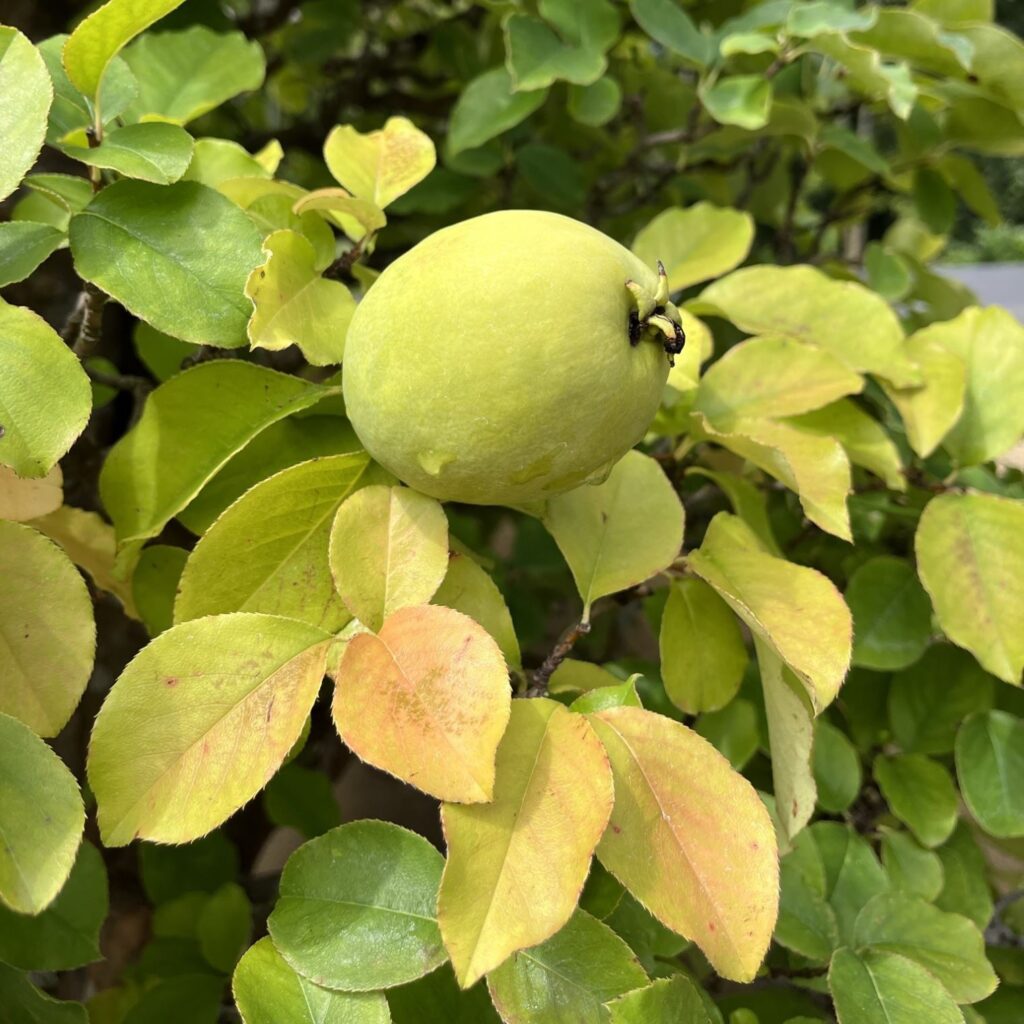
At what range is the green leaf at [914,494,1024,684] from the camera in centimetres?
40

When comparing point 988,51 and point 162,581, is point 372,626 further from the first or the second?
point 988,51

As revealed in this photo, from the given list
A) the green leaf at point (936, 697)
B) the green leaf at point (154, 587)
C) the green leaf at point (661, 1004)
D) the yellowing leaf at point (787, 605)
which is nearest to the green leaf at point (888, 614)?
the green leaf at point (936, 697)

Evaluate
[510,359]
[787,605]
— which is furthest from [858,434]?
[510,359]

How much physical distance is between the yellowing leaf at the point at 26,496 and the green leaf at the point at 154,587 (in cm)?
4

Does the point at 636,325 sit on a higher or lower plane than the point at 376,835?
higher

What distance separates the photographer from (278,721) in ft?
0.90

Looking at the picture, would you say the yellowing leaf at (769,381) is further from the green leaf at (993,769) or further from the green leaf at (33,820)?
the green leaf at (33,820)

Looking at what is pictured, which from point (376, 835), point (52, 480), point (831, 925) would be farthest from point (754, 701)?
point (52, 480)

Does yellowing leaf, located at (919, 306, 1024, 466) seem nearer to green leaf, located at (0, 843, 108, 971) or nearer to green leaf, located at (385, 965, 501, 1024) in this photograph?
green leaf, located at (385, 965, 501, 1024)

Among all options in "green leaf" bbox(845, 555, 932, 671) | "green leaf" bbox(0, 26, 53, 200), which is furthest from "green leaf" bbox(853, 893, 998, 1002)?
"green leaf" bbox(0, 26, 53, 200)

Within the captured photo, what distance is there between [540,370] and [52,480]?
195 millimetres

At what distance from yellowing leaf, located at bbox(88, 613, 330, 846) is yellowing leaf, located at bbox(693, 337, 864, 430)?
23cm

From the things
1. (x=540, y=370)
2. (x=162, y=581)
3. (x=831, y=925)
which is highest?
(x=540, y=370)

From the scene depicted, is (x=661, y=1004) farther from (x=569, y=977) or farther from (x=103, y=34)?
(x=103, y=34)
